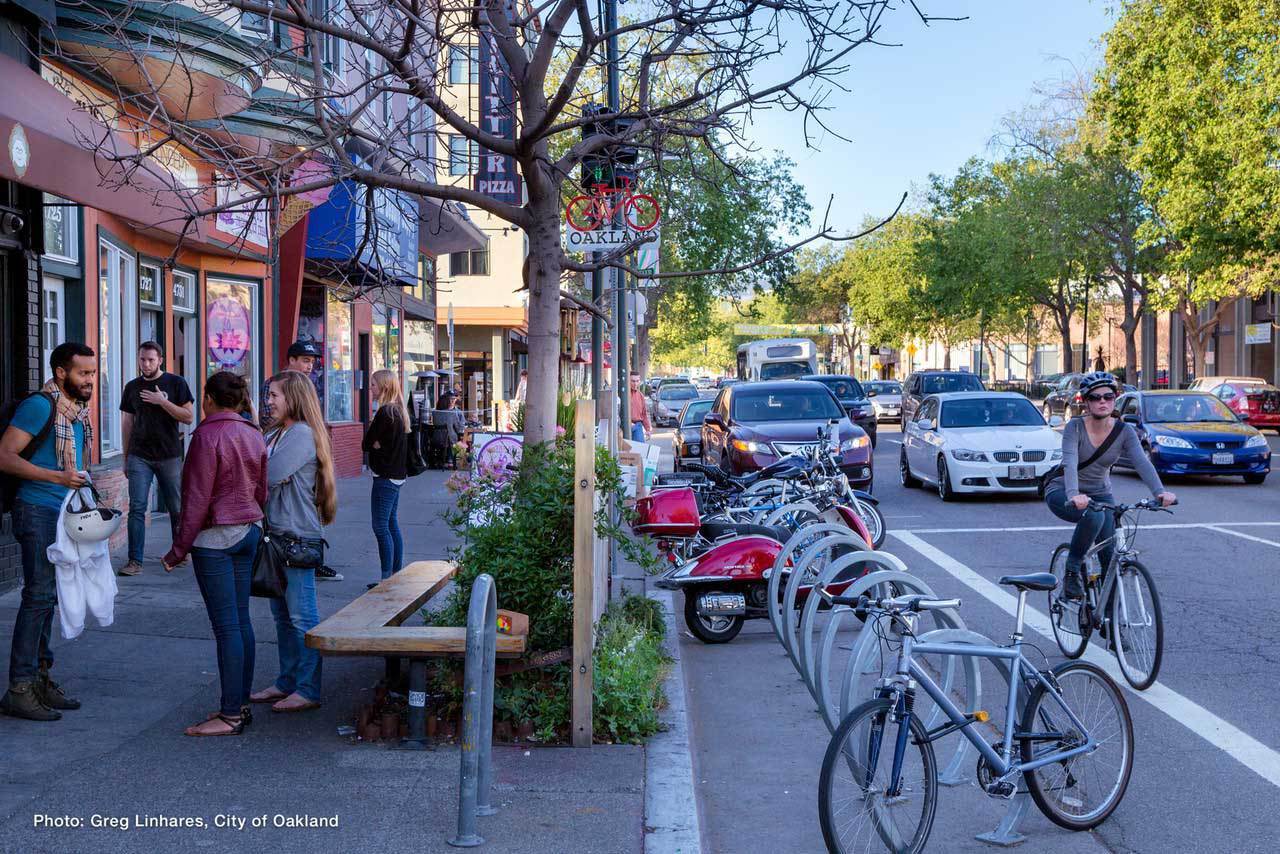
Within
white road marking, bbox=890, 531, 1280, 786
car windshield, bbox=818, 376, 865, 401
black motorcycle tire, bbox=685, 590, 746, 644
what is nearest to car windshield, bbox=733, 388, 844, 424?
white road marking, bbox=890, 531, 1280, 786

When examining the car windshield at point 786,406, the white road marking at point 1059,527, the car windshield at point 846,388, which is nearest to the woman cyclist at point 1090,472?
the white road marking at point 1059,527

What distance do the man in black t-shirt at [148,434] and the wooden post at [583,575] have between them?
17.9ft

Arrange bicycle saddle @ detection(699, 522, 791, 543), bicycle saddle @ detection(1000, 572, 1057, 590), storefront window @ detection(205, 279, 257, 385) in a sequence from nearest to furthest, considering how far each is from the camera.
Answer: bicycle saddle @ detection(1000, 572, 1057, 590) → bicycle saddle @ detection(699, 522, 791, 543) → storefront window @ detection(205, 279, 257, 385)

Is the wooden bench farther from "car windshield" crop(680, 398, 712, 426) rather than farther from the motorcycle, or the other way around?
"car windshield" crop(680, 398, 712, 426)

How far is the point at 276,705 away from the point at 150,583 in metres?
4.18

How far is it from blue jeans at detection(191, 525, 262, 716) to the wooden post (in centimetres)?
162

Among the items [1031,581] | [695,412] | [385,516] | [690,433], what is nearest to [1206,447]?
[690,433]

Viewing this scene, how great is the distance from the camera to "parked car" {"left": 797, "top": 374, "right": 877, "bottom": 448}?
30344 mm

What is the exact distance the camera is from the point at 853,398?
35.3 m

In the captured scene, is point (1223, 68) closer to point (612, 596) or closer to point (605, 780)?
point (612, 596)

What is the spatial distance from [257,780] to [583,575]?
65.9 inches

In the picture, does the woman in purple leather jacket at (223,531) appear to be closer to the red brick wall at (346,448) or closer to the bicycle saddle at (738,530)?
the bicycle saddle at (738,530)

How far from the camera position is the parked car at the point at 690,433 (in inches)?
992

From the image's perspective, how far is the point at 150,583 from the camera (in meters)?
10.2
